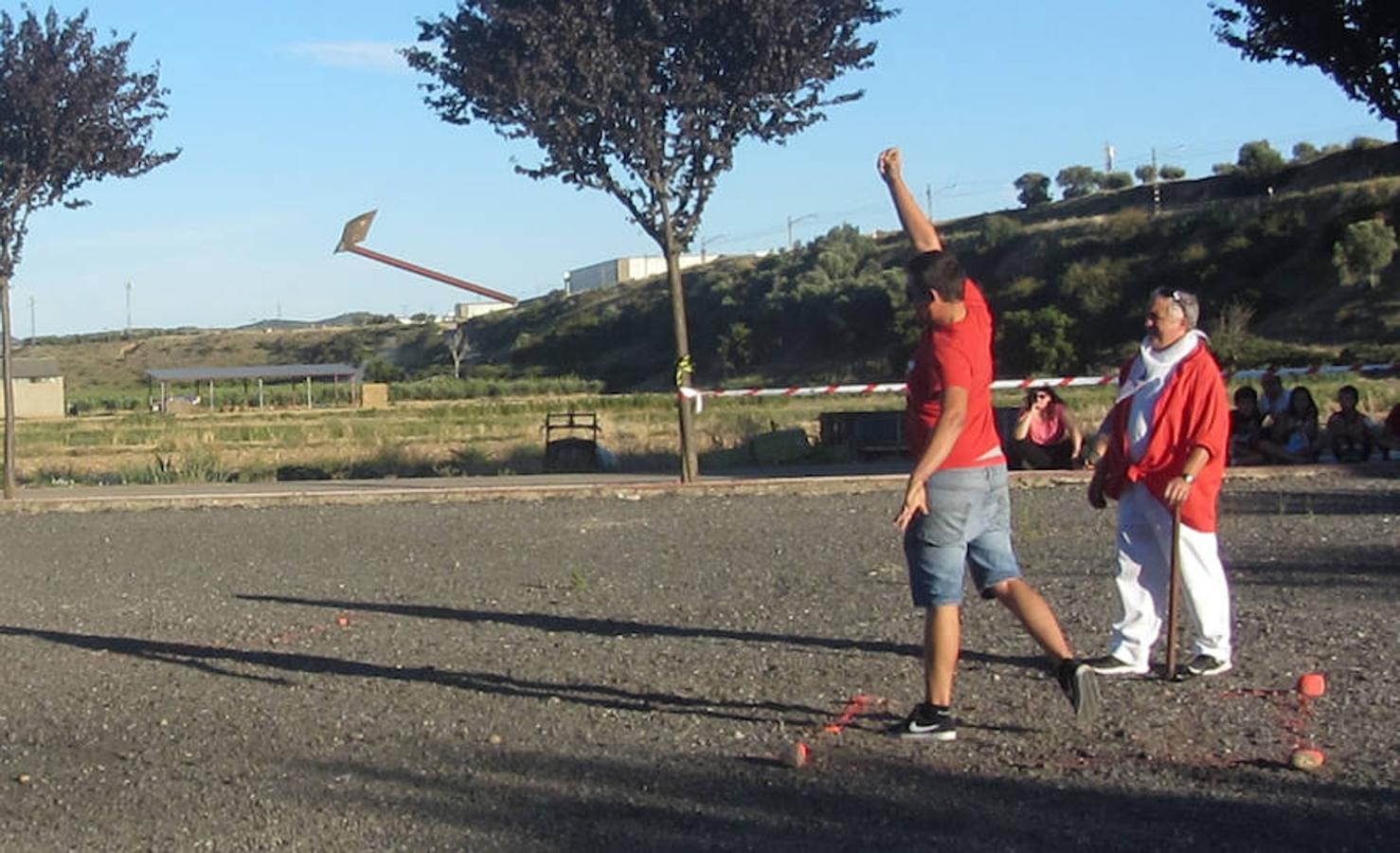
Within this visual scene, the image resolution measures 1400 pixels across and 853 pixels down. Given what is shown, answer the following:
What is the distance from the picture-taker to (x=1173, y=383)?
24.0 ft

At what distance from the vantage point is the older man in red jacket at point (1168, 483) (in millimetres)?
7215

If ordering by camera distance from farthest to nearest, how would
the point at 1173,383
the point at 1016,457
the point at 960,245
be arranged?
the point at 960,245 < the point at 1016,457 < the point at 1173,383

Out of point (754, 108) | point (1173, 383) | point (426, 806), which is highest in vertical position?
point (754, 108)

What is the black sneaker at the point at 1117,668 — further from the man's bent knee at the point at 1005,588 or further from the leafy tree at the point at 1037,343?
the leafy tree at the point at 1037,343

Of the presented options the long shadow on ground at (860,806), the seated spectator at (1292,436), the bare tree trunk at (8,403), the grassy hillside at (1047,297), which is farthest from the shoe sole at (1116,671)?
the grassy hillside at (1047,297)

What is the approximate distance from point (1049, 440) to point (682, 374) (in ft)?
13.8

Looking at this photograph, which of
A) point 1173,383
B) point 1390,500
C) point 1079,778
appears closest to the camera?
point 1079,778

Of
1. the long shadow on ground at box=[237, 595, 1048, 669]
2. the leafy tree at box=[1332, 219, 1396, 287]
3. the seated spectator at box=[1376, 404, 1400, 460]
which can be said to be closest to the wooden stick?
the long shadow on ground at box=[237, 595, 1048, 669]

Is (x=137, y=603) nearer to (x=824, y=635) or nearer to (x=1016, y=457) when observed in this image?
→ (x=824, y=635)

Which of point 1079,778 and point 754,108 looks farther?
point 754,108

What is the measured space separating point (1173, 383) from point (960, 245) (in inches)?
2274

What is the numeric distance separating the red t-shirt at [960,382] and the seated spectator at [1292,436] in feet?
42.3

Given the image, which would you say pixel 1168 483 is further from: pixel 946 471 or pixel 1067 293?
pixel 1067 293

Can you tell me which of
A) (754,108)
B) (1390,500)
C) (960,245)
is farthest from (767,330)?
(1390,500)
